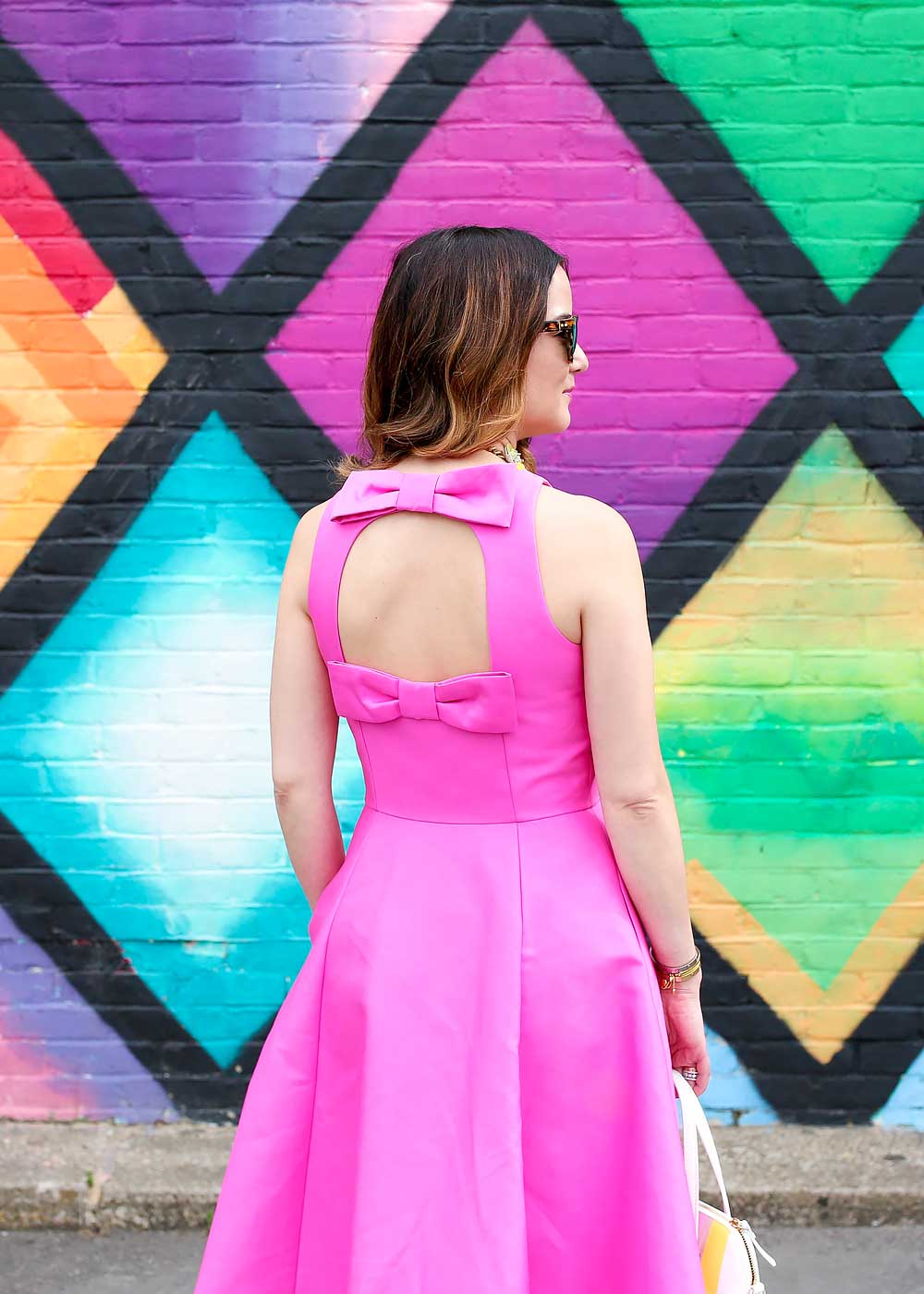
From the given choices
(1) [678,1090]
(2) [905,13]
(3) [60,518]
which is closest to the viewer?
(1) [678,1090]

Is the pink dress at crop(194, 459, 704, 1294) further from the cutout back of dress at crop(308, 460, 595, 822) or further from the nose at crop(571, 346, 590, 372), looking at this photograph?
the nose at crop(571, 346, 590, 372)

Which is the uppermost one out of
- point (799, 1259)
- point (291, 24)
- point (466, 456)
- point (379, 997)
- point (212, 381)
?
point (291, 24)

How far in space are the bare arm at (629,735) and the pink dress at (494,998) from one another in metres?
0.04

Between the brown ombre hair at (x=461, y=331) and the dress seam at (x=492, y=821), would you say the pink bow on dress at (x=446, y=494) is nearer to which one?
the brown ombre hair at (x=461, y=331)

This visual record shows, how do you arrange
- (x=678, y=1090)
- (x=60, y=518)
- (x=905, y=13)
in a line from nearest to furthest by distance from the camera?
(x=678, y=1090) < (x=905, y=13) < (x=60, y=518)

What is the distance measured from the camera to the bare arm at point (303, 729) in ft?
5.79

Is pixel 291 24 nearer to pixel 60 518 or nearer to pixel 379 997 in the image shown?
pixel 60 518

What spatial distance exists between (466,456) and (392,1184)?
96 cm

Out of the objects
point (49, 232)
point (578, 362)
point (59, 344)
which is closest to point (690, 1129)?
point (578, 362)

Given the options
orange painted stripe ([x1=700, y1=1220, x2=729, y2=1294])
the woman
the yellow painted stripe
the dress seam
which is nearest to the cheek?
the woman

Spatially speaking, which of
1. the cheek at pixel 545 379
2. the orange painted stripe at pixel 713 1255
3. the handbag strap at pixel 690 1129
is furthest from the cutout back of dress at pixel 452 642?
the orange painted stripe at pixel 713 1255

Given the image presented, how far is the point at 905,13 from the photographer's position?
282 cm

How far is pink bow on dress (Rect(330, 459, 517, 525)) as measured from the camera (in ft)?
5.23

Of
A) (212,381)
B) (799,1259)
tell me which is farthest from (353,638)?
(799,1259)
